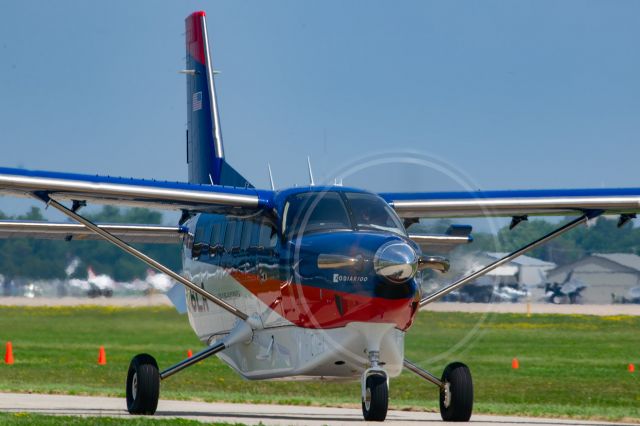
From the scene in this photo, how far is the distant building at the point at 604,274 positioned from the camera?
9969 centimetres

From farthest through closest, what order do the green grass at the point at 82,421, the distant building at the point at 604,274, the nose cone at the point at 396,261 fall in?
the distant building at the point at 604,274
the green grass at the point at 82,421
the nose cone at the point at 396,261

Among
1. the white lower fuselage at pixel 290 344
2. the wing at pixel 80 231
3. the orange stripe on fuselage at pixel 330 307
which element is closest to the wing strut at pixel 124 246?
the white lower fuselage at pixel 290 344

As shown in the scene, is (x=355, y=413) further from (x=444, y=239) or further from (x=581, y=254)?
(x=581, y=254)

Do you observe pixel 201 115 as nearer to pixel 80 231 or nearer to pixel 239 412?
pixel 80 231

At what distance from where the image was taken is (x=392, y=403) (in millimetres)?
24625

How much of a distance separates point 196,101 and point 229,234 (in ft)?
23.1

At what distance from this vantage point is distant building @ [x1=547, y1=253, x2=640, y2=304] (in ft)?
327

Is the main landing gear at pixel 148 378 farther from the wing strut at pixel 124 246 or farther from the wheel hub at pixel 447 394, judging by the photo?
the wheel hub at pixel 447 394

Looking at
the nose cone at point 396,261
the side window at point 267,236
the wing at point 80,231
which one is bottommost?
the nose cone at point 396,261

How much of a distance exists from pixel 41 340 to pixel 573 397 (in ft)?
85.8

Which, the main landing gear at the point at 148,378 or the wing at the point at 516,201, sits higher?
the wing at the point at 516,201

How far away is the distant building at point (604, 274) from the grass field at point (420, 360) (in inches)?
1307

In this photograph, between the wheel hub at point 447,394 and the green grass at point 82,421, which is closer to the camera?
the green grass at point 82,421

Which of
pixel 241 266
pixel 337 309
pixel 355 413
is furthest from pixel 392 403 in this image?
pixel 337 309
